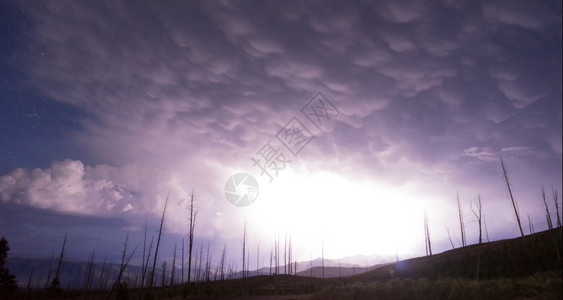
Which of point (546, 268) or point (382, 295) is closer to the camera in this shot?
point (382, 295)

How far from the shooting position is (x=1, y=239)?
43.9 metres

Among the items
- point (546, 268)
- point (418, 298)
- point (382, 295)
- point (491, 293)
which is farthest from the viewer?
point (546, 268)

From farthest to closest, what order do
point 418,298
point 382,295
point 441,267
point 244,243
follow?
point 244,243
point 441,267
point 382,295
point 418,298

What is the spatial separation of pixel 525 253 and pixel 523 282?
13182 mm

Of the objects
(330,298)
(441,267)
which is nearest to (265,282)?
(441,267)

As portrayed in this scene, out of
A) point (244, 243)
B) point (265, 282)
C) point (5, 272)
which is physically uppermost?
point (244, 243)

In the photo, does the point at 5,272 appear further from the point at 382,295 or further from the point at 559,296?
the point at 559,296

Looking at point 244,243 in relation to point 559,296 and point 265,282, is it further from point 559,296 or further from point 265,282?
point 559,296

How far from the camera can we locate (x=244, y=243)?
75500 millimetres

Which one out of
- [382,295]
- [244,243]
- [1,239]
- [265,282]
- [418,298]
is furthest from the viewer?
[244,243]

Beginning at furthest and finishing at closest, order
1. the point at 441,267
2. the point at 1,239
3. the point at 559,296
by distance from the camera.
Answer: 1. the point at 1,239
2. the point at 441,267
3. the point at 559,296

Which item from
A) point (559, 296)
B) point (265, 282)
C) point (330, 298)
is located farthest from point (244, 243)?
point (559, 296)

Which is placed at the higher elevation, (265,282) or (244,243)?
Result: (244,243)

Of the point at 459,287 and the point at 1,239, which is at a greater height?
the point at 1,239
